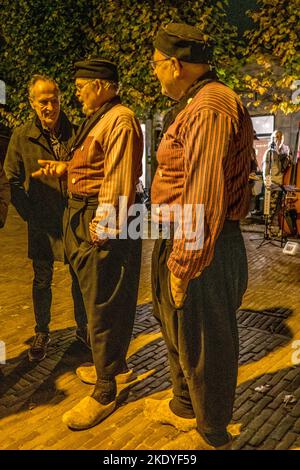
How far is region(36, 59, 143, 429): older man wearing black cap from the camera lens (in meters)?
2.90

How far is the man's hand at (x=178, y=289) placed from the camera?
2257mm

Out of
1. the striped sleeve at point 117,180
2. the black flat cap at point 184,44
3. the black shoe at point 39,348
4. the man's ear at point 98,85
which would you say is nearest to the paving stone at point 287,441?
the striped sleeve at point 117,180

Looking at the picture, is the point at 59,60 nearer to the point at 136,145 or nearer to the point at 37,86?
the point at 37,86

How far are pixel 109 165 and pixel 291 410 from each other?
2.15 metres

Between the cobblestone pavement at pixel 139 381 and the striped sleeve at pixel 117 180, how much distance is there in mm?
1291

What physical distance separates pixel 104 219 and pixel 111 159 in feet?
1.26

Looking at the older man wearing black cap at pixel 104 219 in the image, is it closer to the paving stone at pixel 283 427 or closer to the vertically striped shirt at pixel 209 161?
the vertically striped shirt at pixel 209 161

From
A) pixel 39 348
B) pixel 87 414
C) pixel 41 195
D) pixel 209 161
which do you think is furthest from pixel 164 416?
pixel 41 195

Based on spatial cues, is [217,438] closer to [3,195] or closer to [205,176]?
[205,176]

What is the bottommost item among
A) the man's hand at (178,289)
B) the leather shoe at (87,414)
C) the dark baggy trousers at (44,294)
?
the leather shoe at (87,414)

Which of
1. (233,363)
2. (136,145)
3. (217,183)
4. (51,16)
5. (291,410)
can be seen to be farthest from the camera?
(51,16)

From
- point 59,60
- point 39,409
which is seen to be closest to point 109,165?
point 39,409

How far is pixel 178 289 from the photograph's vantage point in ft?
7.48

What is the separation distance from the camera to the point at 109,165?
2879mm
